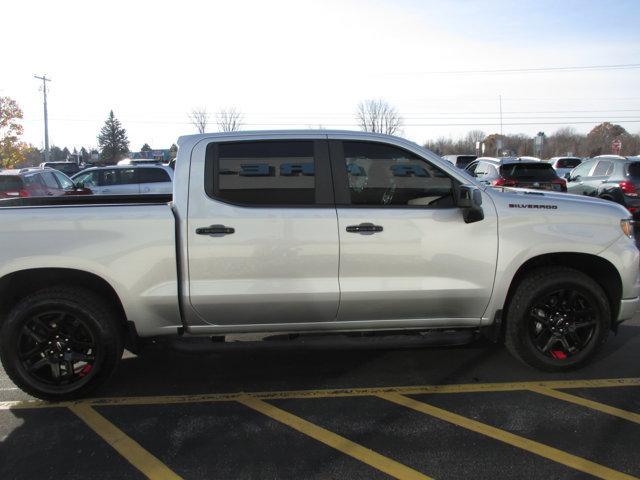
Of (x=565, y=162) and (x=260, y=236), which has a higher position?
(x=565, y=162)

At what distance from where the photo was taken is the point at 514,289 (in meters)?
4.10

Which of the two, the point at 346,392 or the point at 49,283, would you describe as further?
the point at 346,392

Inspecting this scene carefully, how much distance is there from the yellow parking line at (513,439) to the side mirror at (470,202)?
139 cm

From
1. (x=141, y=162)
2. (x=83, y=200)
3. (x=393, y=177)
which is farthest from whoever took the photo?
(x=141, y=162)

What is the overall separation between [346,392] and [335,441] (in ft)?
2.43

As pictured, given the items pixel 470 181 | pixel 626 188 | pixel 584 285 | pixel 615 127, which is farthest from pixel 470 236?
pixel 615 127

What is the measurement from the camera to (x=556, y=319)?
13.5ft

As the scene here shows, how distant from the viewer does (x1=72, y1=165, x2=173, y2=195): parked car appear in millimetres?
15336

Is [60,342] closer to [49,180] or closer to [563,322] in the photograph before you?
[563,322]

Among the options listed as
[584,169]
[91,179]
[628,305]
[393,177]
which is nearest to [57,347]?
[393,177]

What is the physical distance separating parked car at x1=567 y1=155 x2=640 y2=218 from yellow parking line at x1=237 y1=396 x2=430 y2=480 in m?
10.1

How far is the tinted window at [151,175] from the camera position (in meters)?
15.4

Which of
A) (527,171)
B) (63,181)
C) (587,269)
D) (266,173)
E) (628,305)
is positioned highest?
(63,181)

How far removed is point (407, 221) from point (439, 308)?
0.73 meters
